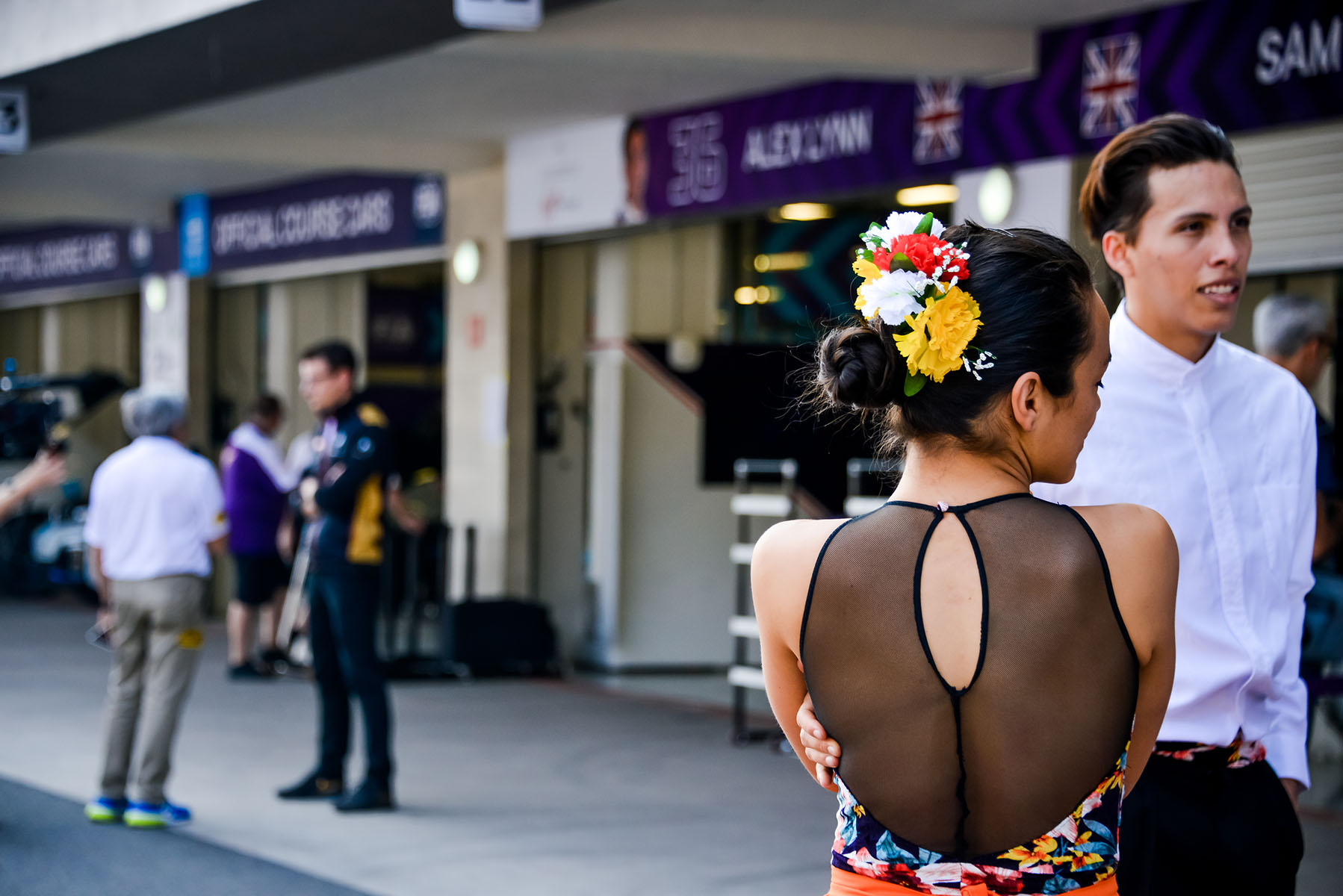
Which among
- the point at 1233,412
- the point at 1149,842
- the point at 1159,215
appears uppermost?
the point at 1159,215

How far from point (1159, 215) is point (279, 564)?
329 inches

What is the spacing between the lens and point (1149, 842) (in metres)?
2.23

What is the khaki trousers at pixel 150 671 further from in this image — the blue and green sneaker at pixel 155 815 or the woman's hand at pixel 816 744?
the woman's hand at pixel 816 744

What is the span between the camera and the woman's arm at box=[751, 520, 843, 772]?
1724mm

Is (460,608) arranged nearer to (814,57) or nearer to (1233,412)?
(814,57)

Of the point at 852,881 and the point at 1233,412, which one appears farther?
the point at 1233,412

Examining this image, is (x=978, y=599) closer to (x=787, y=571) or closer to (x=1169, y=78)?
(x=787, y=571)

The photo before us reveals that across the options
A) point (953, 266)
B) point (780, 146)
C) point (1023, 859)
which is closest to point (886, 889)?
point (1023, 859)

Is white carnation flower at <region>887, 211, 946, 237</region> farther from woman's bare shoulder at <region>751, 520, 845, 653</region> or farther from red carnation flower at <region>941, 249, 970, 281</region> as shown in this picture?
woman's bare shoulder at <region>751, 520, 845, 653</region>

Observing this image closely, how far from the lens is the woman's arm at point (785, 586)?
5.65 feet

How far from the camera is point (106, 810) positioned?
5852 mm

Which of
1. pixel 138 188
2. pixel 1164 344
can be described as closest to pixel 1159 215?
pixel 1164 344

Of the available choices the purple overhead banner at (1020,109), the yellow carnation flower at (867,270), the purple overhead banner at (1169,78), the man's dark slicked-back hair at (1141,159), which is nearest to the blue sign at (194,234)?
the purple overhead banner at (1020,109)

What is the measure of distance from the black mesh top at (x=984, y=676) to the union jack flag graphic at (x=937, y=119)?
19.0 feet
